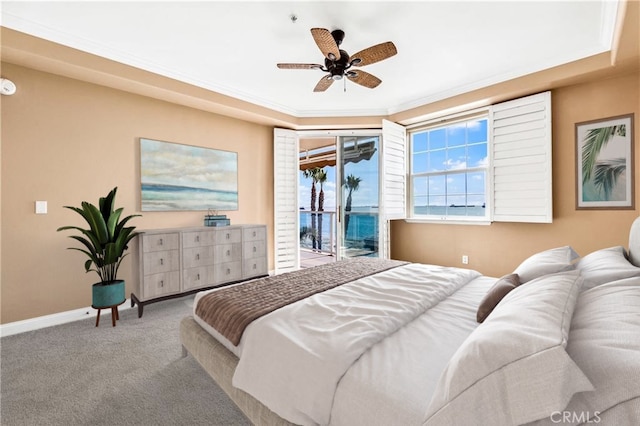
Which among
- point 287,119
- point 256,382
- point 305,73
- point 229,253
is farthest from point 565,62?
point 229,253

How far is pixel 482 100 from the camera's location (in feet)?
12.0

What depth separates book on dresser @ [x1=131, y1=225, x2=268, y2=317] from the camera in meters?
3.09

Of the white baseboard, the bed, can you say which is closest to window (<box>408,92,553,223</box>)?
the bed

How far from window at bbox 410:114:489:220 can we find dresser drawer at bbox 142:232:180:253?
3.60m

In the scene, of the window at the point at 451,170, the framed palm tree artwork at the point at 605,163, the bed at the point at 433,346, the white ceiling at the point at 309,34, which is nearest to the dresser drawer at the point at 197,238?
the bed at the point at 433,346

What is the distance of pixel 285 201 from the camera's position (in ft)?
15.7

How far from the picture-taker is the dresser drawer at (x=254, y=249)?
393cm

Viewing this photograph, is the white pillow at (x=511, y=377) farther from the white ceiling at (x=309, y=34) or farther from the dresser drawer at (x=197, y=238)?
the dresser drawer at (x=197, y=238)

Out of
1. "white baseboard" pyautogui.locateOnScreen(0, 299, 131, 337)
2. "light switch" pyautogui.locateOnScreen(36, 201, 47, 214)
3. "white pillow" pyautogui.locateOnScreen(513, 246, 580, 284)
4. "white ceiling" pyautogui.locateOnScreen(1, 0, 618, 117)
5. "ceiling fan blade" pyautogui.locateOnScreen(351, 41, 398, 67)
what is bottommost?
"white baseboard" pyautogui.locateOnScreen(0, 299, 131, 337)

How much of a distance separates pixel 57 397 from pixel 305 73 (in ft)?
11.5

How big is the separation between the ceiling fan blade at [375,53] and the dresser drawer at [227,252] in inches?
103

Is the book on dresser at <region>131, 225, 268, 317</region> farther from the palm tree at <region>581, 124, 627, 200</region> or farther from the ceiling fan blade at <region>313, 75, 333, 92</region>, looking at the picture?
the palm tree at <region>581, 124, 627, 200</region>

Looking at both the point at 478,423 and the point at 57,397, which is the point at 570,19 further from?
the point at 57,397

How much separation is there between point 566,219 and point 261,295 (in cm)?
356
